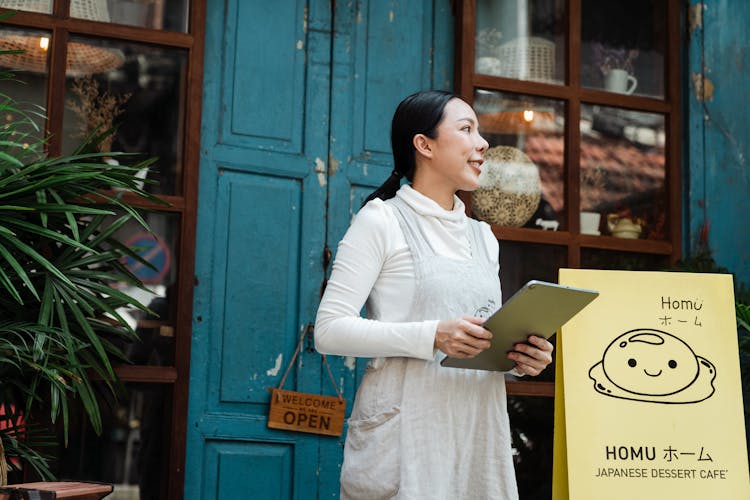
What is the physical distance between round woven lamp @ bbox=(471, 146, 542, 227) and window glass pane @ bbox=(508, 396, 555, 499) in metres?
0.65

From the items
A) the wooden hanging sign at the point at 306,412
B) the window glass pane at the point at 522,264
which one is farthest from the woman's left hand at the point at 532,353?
the window glass pane at the point at 522,264

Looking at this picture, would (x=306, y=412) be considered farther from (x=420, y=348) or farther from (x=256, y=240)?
(x=420, y=348)

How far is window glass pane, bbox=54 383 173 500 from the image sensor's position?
336 centimetres

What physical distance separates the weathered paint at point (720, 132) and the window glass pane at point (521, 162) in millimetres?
545

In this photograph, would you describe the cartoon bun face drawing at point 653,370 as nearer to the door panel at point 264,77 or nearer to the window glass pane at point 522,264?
the window glass pane at point 522,264

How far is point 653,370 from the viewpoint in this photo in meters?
2.95

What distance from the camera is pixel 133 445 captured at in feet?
11.3

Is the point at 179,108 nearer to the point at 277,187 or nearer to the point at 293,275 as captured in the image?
the point at 277,187

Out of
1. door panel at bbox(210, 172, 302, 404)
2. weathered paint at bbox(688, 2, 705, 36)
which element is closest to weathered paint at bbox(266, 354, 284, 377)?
door panel at bbox(210, 172, 302, 404)

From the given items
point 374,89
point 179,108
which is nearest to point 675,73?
point 374,89

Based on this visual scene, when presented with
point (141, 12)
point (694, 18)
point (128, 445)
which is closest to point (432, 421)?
point (128, 445)

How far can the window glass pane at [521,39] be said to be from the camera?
4.07 m

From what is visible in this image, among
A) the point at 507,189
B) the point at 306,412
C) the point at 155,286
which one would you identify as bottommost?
the point at 306,412

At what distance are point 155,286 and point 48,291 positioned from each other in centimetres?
70
